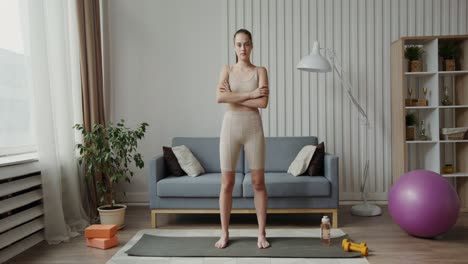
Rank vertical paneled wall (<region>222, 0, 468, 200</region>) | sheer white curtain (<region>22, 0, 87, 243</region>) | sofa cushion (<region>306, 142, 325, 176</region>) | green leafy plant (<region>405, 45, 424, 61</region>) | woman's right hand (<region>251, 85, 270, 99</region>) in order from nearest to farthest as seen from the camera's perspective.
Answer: woman's right hand (<region>251, 85, 270, 99</region>), sheer white curtain (<region>22, 0, 87, 243</region>), sofa cushion (<region>306, 142, 325, 176</region>), green leafy plant (<region>405, 45, 424, 61</region>), vertical paneled wall (<region>222, 0, 468, 200</region>)

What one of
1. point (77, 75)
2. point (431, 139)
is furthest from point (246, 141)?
point (431, 139)

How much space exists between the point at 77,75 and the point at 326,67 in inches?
93.2

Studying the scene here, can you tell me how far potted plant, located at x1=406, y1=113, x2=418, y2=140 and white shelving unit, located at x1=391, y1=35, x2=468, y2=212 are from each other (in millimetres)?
74

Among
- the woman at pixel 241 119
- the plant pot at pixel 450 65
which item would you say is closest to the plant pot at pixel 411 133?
the plant pot at pixel 450 65

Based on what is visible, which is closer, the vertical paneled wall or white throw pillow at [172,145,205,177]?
white throw pillow at [172,145,205,177]

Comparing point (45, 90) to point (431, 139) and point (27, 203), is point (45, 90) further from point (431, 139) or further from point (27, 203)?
point (431, 139)

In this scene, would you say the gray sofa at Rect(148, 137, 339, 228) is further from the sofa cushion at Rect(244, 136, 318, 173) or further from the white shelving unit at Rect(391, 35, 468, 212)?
the white shelving unit at Rect(391, 35, 468, 212)

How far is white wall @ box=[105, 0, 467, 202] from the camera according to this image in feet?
16.4

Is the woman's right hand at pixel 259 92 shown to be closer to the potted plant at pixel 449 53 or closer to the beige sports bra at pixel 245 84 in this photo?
the beige sports bra at pixel 245 84

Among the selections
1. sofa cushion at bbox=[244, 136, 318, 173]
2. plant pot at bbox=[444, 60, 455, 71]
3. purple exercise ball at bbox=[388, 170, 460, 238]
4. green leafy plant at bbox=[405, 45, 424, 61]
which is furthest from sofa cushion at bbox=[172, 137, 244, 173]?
plant pot at bbox=[444, 60, 455, 71]

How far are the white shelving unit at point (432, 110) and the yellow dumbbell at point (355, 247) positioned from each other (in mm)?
1590

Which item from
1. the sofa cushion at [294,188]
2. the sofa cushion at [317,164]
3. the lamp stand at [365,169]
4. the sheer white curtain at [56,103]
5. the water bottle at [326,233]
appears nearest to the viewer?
the water bottle at [326,233]

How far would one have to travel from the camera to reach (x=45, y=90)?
3619mm

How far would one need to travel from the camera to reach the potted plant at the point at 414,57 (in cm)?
461
